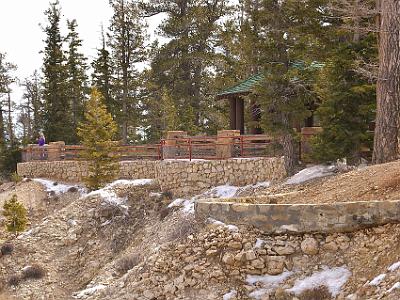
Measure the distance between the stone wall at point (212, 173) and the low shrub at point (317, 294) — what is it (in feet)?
32.0

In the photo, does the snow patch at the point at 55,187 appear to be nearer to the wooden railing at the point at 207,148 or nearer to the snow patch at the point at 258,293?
the wooden railing at the point at 207,148

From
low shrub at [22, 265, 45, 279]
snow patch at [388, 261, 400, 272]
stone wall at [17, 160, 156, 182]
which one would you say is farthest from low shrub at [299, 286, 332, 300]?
stone wall at [17, 160, 156, 182]

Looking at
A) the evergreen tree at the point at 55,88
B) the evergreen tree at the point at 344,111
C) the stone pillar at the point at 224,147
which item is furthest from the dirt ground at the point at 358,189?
the evergreen tree at the point at 55,88

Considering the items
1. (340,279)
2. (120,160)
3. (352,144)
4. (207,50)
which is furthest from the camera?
(207,50)

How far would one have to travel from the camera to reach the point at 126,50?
3500 centimetres

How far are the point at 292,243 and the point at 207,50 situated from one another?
27100 millimetres

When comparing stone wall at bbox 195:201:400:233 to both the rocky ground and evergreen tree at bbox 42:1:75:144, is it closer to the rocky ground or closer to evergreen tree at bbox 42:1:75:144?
the rocky ground

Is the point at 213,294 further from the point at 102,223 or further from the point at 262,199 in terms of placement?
the point at 102,223

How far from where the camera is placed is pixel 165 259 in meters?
10.6

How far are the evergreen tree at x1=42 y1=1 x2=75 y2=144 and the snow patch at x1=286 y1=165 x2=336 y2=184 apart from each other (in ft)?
84.6

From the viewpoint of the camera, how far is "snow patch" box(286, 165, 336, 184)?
15484mm

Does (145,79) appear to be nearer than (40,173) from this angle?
No

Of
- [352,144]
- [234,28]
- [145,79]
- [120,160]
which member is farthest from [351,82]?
[145,79]

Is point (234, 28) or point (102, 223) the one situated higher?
point (234, 28)
